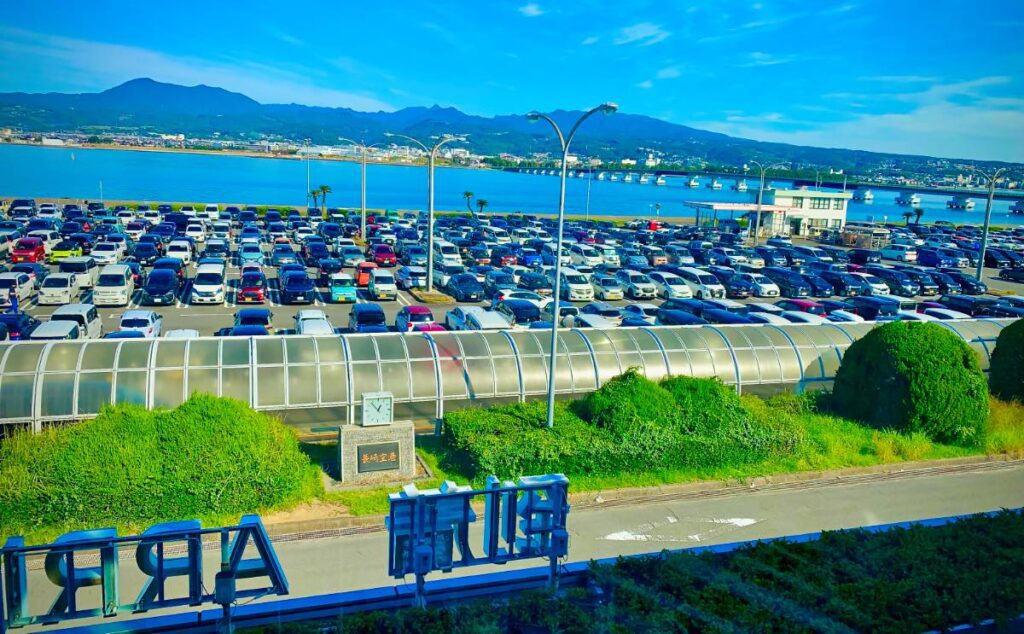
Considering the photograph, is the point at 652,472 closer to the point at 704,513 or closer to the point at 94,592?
the point at 704,513

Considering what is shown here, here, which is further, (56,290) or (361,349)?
(56,290)

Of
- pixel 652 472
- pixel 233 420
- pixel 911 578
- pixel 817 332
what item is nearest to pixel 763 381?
pixel 817 332

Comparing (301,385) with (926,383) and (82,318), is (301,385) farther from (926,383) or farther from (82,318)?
(926,383)

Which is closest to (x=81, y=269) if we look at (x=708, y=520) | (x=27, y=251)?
(x=27, y=251)

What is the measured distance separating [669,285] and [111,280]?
26.1 m

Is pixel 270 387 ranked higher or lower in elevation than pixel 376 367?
lower

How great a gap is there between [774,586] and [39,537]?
11.3m

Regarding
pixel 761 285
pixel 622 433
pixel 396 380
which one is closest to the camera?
pixel 622 433

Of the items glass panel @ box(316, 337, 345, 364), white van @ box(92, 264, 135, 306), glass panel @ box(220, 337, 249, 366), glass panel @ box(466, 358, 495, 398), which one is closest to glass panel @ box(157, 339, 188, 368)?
glass panel @ box(220, 337, 249, 366)

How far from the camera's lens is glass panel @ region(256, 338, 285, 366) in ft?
56.0

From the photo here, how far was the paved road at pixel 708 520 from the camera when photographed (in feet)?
40.3

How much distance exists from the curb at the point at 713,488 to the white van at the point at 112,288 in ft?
70.8

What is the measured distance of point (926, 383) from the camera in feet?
59.3

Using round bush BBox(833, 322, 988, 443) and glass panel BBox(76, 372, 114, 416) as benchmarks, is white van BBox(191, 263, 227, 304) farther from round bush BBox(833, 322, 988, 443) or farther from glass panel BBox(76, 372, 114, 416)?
round bush BBox(833, 322, 988, 443)
